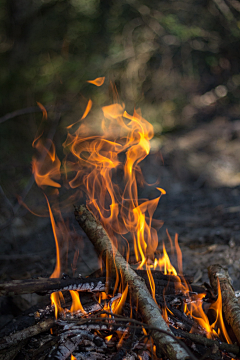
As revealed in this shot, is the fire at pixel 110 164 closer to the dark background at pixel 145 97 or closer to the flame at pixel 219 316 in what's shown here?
the dark background at pixel 145 97

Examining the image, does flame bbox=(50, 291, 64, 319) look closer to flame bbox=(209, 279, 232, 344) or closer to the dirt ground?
flame bbox=(209, 279, 232, 344)

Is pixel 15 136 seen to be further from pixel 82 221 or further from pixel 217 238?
pixel 217 238

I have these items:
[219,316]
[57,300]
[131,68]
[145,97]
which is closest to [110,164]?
[145,97]

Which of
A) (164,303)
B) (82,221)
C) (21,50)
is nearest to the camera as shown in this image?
(164,303)

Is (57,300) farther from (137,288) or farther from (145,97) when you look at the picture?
(145,97)

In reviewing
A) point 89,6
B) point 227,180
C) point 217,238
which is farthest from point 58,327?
point 89,6

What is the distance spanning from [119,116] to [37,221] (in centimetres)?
216

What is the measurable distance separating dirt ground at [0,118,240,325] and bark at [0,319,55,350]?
1629 millimetres

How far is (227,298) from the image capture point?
2.02 m

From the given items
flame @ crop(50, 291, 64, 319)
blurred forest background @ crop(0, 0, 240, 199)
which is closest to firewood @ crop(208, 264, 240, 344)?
flame @ crop(50, 291, 64, 319)

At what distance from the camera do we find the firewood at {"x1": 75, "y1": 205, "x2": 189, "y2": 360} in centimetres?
138

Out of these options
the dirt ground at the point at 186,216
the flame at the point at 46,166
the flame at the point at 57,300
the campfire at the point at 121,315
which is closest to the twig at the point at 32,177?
the flame at the point at 46,166

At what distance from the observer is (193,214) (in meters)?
4.19

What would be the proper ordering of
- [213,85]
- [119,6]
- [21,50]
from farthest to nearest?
[213,85] < [119,6] < [21,50]
